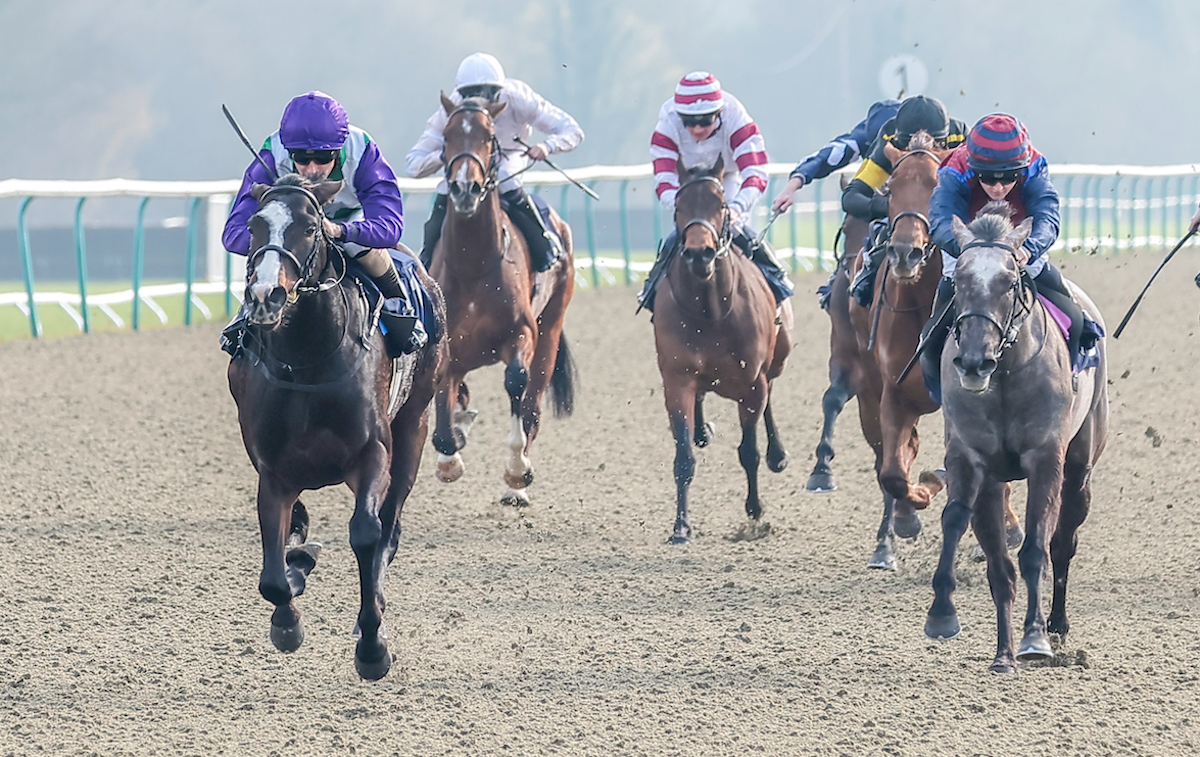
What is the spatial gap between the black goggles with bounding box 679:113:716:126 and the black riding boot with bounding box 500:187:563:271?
993mm

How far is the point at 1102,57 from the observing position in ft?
238

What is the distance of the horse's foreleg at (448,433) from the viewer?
8.19 meters


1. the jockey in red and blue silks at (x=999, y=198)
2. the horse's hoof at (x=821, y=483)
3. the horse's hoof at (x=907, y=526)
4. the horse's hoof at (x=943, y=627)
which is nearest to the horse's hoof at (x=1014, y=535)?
the horse's hoof at (x=907, y=526)

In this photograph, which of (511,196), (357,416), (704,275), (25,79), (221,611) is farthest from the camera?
(25,79)

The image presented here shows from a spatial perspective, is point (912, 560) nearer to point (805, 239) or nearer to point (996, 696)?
point (996, 696)

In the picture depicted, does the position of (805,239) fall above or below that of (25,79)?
below

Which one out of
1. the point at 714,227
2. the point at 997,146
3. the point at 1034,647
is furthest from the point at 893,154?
the point at 1034,647

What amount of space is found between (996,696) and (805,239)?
31.7 m

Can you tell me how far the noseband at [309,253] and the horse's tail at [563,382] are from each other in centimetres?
450

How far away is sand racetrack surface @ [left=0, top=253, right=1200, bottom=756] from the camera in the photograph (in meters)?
4.85

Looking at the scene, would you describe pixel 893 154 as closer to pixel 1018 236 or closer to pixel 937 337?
→ pixel 937 337

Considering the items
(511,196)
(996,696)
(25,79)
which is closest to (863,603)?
(996,696)

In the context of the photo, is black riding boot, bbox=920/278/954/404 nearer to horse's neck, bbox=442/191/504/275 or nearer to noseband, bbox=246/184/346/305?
noseband, bbox=246/184/346/305

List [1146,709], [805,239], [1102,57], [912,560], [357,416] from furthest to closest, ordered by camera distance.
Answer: [1102,57] → [805,239] → [912,560] → [357,416] → [1146,709]
